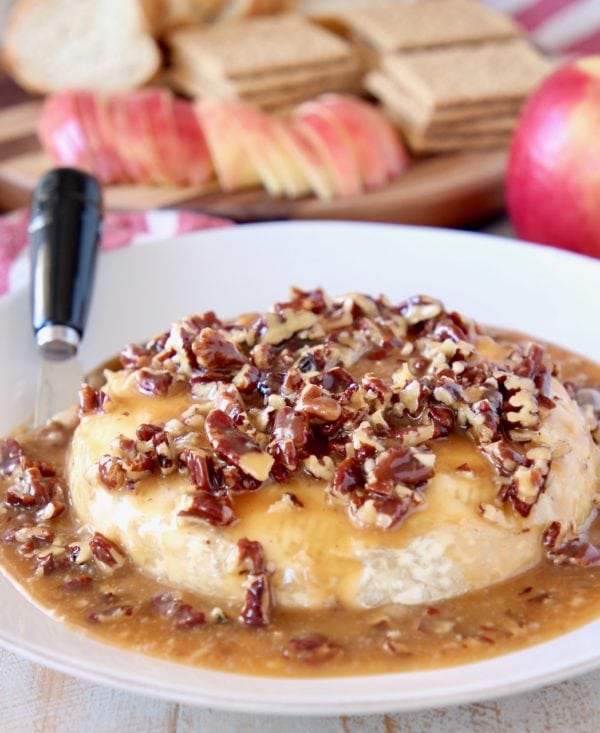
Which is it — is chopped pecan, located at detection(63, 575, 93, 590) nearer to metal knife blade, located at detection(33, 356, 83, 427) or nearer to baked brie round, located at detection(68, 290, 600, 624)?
baked brie round, located at detection(68, 290, 600, 624)

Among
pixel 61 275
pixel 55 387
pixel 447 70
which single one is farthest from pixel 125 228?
pixel 447 70

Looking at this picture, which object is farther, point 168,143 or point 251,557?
point 168,143

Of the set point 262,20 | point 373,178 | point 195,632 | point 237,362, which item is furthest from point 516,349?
point 262,20

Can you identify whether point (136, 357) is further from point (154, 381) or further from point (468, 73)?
point (468, 73)

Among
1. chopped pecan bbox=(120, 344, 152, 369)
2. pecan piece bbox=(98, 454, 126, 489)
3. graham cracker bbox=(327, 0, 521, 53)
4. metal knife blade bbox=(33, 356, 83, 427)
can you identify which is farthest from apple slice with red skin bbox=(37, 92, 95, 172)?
pecan piece bbox=(98, 454, 126, 489)

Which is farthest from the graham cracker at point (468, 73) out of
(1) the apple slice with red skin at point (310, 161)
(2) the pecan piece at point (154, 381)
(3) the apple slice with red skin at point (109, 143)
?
(2) the pecan piece at point (154, 381)
